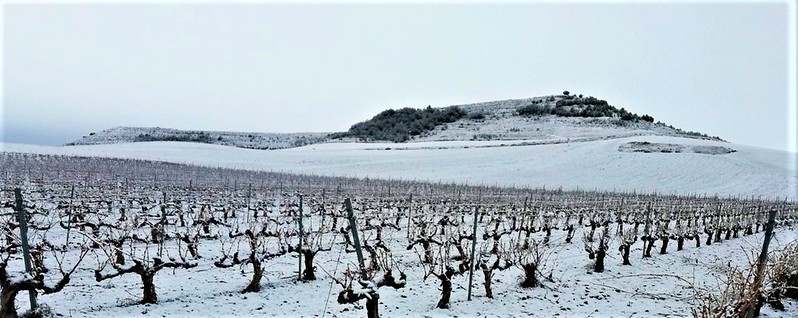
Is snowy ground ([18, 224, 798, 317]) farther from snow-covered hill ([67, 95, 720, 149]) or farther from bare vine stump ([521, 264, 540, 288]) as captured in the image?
snow-covered hill ([67, 95, 720, 149])

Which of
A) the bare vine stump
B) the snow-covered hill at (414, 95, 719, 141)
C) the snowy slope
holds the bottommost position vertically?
the bare vine stump

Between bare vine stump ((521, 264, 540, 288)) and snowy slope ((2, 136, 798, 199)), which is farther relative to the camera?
snowy slope ((2, 136, 798, 199))

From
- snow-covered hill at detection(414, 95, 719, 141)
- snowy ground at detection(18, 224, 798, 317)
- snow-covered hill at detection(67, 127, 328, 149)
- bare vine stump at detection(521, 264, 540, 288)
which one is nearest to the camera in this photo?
snowy ground at detection(18, 224, 798, 317)

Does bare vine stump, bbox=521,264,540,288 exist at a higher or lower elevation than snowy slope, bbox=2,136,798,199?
lower

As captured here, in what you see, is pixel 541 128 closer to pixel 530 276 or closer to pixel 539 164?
pixel 539 164

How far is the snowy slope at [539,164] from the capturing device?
32.7m

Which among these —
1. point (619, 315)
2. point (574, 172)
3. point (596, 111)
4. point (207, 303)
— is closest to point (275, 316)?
point (207, 303)

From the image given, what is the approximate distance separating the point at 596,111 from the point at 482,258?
196 ft

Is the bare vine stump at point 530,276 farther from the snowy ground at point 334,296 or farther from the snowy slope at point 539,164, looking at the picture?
the snowy slope at point 539,164

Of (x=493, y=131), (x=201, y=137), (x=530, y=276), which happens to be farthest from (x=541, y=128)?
(x=530, y=276)

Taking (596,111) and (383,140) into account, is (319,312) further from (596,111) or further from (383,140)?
(596,111)

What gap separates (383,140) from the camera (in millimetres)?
62938

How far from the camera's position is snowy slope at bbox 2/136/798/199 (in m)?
32.7

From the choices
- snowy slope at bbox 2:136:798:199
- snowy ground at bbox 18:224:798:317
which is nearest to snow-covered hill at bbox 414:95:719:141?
snowy slope at bbox 2:136:798:199
